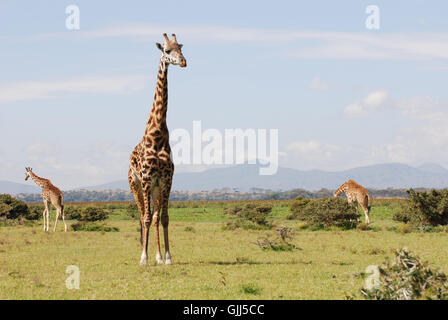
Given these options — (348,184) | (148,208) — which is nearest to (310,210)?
(348,184)

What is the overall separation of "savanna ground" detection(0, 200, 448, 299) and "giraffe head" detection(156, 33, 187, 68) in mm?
5440

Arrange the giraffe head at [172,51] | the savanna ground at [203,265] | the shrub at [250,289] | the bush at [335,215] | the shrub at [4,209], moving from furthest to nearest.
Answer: the shrub at [4,209], the bush at [335,215], the giraffe head at [172,51], the savanna ground at [203,265], the shrub at [250,289]

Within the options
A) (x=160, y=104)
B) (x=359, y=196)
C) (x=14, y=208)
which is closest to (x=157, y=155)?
(x=160, y=104)

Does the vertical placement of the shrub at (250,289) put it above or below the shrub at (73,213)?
above

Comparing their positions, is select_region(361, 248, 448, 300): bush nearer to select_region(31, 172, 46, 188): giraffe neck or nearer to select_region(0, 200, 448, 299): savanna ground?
select_region(0, 200, 448, 299): savanna ground

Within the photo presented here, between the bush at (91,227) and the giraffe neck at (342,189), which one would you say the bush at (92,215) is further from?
the giraffe neck at (342,189)

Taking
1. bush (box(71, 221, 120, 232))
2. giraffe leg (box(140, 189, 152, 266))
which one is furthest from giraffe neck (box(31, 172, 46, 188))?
giraffe leg (box(140, 189, 152, 266))

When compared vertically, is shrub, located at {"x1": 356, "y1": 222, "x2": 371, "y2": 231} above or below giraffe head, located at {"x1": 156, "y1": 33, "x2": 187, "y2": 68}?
below

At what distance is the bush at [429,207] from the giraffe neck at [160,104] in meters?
20.5

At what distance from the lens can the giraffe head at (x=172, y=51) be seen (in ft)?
50.0

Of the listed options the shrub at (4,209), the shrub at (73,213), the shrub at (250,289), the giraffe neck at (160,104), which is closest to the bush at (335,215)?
the giraffe neck at (160,104)

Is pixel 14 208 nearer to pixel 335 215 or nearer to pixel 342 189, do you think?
pixel 342 189

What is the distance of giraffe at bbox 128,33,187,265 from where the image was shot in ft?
51.1

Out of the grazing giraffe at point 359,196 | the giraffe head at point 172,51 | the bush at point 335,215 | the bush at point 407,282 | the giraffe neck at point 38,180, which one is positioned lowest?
the bush at point 335,215
